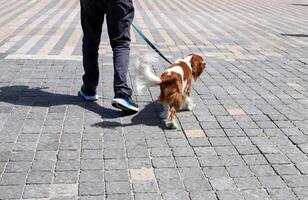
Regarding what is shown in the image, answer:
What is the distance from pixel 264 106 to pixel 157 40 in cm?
416

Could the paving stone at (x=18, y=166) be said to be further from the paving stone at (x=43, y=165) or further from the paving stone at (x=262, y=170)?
the paving stone at (x=262, y=170)

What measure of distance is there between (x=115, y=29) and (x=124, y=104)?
0.79 meters

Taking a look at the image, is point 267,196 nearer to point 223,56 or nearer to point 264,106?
point 264,106

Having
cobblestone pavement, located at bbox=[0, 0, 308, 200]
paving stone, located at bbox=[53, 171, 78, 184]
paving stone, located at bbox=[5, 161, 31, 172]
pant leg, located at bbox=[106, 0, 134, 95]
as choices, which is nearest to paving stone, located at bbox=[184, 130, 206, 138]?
cobblestone pavement, located at bbox=[0, 0, 308, 200]

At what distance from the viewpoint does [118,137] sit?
165 inches

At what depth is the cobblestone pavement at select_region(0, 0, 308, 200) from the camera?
131 inches

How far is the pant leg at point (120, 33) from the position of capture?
4.60m

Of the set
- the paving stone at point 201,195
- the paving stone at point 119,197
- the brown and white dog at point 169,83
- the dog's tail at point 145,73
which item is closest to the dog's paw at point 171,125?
the brown and white dog at point 169,83

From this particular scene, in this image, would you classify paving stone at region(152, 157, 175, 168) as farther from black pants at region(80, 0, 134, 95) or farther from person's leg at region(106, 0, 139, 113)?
black pants at region(80, 0, 134, 95)

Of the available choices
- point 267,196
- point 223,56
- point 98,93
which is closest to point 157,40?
point 223,56

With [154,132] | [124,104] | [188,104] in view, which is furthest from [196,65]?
[154,132]

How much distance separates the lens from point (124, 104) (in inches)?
182

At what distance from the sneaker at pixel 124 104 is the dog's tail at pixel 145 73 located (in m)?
0.27

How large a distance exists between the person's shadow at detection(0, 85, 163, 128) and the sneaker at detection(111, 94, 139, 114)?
0.25 ft
